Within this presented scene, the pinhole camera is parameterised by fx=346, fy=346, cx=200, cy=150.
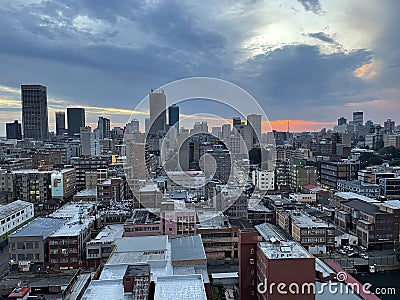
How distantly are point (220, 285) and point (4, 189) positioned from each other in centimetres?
891

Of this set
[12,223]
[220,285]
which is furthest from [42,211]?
[220,285]

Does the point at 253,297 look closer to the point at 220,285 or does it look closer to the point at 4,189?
the point at 220,285

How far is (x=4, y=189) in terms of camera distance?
36.6 ft

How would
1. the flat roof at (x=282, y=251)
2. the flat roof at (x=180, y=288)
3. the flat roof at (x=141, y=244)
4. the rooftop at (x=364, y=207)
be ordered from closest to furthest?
the flat roof at (x=180, y=288) → the flat roof at (x=282, y=251) → the flat roof at (x=141, y=244) → the rooftop at (x=364, y=207)

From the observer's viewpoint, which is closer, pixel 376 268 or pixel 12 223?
pixel 376 268

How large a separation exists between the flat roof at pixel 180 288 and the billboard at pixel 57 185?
8.85 meters

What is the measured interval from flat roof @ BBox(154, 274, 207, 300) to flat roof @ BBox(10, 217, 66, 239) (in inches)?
147

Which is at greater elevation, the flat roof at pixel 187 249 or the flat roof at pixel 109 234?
the flat roof at pixel 187 249

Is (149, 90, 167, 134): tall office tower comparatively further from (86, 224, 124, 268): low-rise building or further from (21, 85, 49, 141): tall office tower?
(21, 85, 49, 141): tall office tower

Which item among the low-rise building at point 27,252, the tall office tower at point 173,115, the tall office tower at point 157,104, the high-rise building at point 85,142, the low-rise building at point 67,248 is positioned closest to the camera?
the tall office tower at point 157,104

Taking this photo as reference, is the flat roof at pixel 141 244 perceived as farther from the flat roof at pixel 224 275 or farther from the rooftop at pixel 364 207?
the rooftop at pixel 364 207

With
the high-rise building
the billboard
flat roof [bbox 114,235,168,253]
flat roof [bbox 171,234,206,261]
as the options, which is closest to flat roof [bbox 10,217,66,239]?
flat roof [bbox 114,235,168,253]

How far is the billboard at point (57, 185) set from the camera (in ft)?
36.9

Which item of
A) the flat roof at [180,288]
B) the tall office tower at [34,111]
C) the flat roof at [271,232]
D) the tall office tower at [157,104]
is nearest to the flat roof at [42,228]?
the tall office tower at [157,104]
